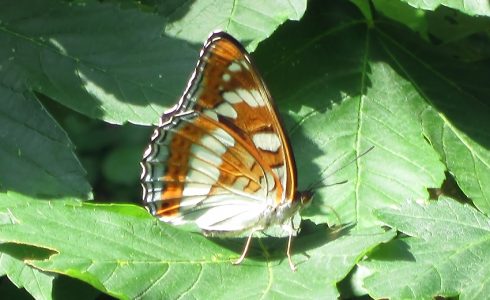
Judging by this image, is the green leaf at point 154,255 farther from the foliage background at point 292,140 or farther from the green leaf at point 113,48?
the green leaf at point 113,48

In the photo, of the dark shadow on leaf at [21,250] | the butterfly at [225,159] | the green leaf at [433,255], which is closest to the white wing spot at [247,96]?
the butterfly at [225,159]

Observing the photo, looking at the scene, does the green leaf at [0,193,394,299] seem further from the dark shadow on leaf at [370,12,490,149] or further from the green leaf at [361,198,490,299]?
the dark shadow on leaf at [370,12,490,149]

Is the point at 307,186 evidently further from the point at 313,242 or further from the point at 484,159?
the point at 484,159

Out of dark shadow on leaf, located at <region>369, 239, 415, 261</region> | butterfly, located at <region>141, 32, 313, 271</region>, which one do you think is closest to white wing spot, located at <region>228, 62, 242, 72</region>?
butterfly, located at <region>141, 32, 313, 271</region>

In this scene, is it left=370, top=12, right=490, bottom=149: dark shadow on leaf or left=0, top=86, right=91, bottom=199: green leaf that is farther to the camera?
left=370, top=12, right=490, bottom=149: dark shadow on leaf

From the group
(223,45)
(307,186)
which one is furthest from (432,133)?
(223,45)

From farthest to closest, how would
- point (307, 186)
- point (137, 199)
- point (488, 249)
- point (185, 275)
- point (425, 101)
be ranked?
point (137, 199) → point (425, 101) → point (307, 186) → point (488, 249) → point (185, 275)

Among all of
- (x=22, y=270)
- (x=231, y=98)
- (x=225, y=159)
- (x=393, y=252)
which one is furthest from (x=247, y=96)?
(x=22, y=270)

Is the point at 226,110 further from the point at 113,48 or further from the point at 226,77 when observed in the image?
the point at 113,48
